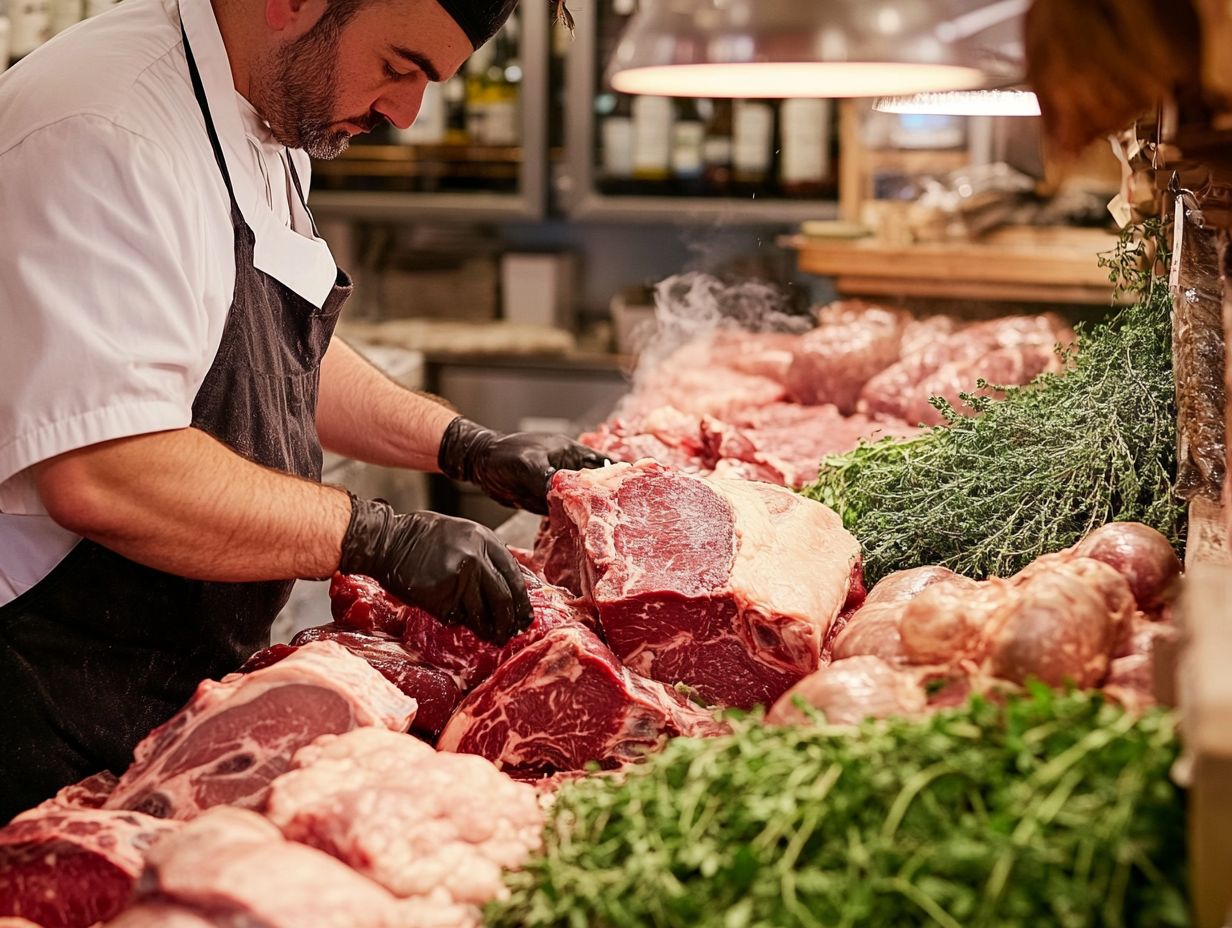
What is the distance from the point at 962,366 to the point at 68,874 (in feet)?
10.8

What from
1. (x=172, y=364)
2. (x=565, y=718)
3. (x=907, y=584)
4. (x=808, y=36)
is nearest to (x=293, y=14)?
(x=172, y=364)

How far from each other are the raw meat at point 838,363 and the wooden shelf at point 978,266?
2.81 feet

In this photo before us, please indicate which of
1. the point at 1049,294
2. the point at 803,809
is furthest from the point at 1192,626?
the point at 1049,294

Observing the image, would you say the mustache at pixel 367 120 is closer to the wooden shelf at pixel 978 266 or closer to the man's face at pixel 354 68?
the man's face at pixel 354 68

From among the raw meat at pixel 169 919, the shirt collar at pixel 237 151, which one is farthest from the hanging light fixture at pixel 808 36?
the raw meat at pixel 169 919

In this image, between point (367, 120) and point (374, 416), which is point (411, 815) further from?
point (374, 416)

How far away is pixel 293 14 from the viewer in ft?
7.75

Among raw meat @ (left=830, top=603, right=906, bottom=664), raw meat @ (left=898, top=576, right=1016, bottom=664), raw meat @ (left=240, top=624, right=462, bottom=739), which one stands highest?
raw meat @ (left=898, top=576, right=1016, bottom=664)

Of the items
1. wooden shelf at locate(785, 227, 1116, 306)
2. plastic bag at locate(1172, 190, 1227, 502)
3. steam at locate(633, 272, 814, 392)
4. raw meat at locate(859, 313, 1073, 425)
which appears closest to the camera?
plastic bag at locate(1172, 190, 1227, 502)

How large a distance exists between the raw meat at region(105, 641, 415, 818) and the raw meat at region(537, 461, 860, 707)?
52cm

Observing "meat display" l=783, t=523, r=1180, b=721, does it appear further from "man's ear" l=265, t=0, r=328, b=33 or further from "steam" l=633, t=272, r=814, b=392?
"steam" l=633, t=272, r=814, b=392

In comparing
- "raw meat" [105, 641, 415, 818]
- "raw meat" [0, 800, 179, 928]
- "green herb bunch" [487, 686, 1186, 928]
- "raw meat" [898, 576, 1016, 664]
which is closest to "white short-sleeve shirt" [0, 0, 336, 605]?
"raw meat" [105, 641, 415, 818]

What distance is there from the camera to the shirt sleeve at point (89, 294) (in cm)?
199

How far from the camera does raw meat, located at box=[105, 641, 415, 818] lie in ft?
5.72
